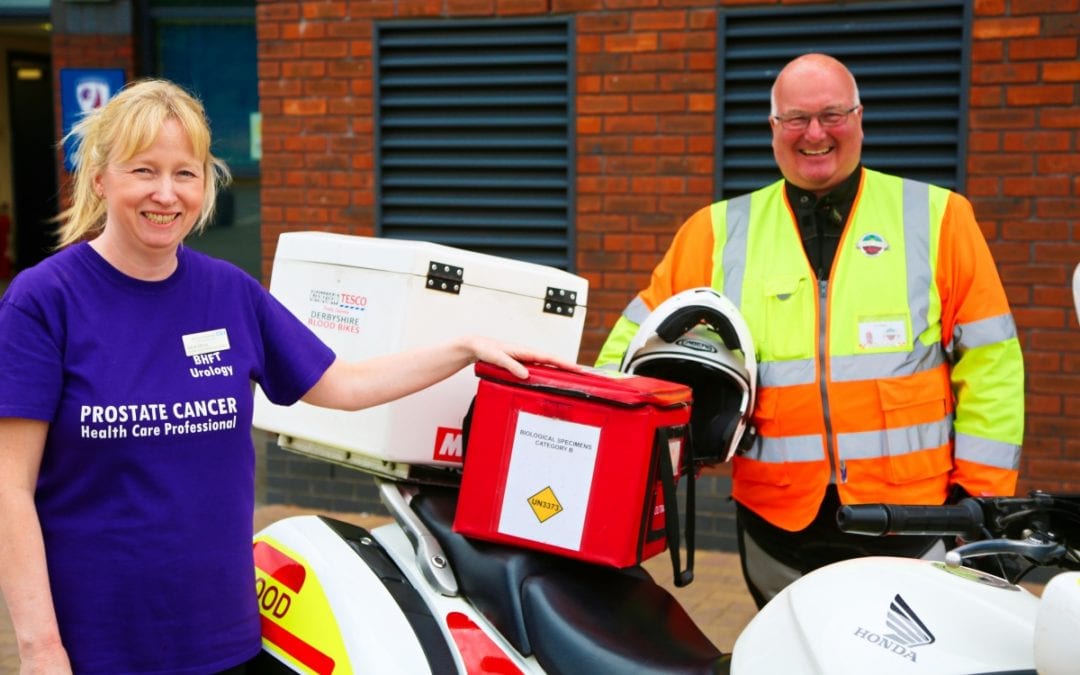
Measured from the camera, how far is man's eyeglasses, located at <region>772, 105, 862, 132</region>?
317 centimetres

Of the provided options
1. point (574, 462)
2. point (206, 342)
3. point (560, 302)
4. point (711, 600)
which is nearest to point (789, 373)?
point (560, 302)

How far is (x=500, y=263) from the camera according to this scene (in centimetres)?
307

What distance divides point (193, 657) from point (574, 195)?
14.2 ft

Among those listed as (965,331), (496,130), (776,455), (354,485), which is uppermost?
(496,130)

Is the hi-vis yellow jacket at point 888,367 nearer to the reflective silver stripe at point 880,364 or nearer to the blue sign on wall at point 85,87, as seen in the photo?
the reflective silver stripe at point 880,364

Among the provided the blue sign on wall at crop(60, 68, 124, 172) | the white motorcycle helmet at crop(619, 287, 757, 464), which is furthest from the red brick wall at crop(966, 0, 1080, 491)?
the blue sign on wall at crop(60, 68, 124, 172)

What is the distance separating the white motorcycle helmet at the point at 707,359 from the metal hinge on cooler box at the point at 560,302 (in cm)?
18

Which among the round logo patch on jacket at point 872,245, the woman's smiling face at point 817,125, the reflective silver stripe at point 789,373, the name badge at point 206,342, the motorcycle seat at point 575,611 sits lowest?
the motorcycle seat at point 575,611

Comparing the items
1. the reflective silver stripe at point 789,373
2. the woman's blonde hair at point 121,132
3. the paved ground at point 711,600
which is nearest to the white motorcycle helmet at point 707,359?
the reflective silver stripe at point 789,373

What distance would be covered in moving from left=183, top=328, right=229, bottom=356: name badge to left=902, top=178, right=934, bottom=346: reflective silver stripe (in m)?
1.64

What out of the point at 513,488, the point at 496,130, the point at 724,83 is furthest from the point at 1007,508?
the point at 496,130

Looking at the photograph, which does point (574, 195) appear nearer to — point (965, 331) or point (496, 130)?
point (496, 130)

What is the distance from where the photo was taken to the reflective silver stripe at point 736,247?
128 inches

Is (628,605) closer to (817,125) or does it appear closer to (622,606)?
(622,606)
